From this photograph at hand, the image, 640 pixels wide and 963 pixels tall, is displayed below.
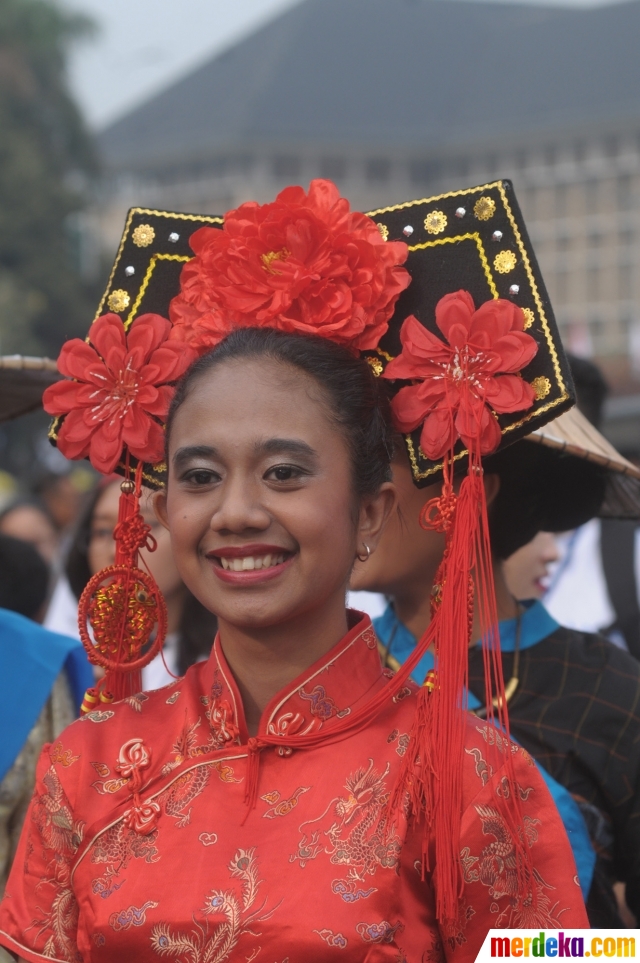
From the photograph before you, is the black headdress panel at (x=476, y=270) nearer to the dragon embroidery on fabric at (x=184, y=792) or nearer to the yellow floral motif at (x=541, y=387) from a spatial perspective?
the yellow floral motif at (x=541, y=387)

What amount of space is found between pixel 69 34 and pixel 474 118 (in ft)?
52.3

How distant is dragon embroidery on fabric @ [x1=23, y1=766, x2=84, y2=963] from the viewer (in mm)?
1992

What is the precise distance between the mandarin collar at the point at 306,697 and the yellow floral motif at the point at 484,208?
0.71 meters

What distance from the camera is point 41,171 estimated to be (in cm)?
3294

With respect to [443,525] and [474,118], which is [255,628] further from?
[474,118]

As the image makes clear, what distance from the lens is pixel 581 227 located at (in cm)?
4300

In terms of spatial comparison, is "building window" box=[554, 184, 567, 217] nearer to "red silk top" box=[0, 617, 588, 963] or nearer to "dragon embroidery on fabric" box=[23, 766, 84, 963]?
"red silk top" box=[0, 617, 588, 963]

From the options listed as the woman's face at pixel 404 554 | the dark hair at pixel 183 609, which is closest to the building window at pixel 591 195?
the dark hair at pixel 183 609

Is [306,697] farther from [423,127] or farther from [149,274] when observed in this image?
[423,127]

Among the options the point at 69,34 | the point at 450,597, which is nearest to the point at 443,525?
the point at 450,597

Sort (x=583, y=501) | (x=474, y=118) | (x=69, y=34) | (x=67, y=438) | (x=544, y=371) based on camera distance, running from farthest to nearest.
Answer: (x=474, y=118) < (x=69, y=34) < (x=583, y=501) < (x=67, y=438) < (x=544, y=371)

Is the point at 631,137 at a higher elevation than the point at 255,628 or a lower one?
higher

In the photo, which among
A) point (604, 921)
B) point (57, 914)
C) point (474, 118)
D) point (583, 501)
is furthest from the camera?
point (474, 118)

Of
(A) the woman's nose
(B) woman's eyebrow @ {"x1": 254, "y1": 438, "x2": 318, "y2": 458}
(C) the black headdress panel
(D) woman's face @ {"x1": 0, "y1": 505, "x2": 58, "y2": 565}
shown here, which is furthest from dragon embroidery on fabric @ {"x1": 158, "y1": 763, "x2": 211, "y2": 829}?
(D) woman's face @ {"x1": 0, "y1": 505, "x2": 58, "y2": 565}
